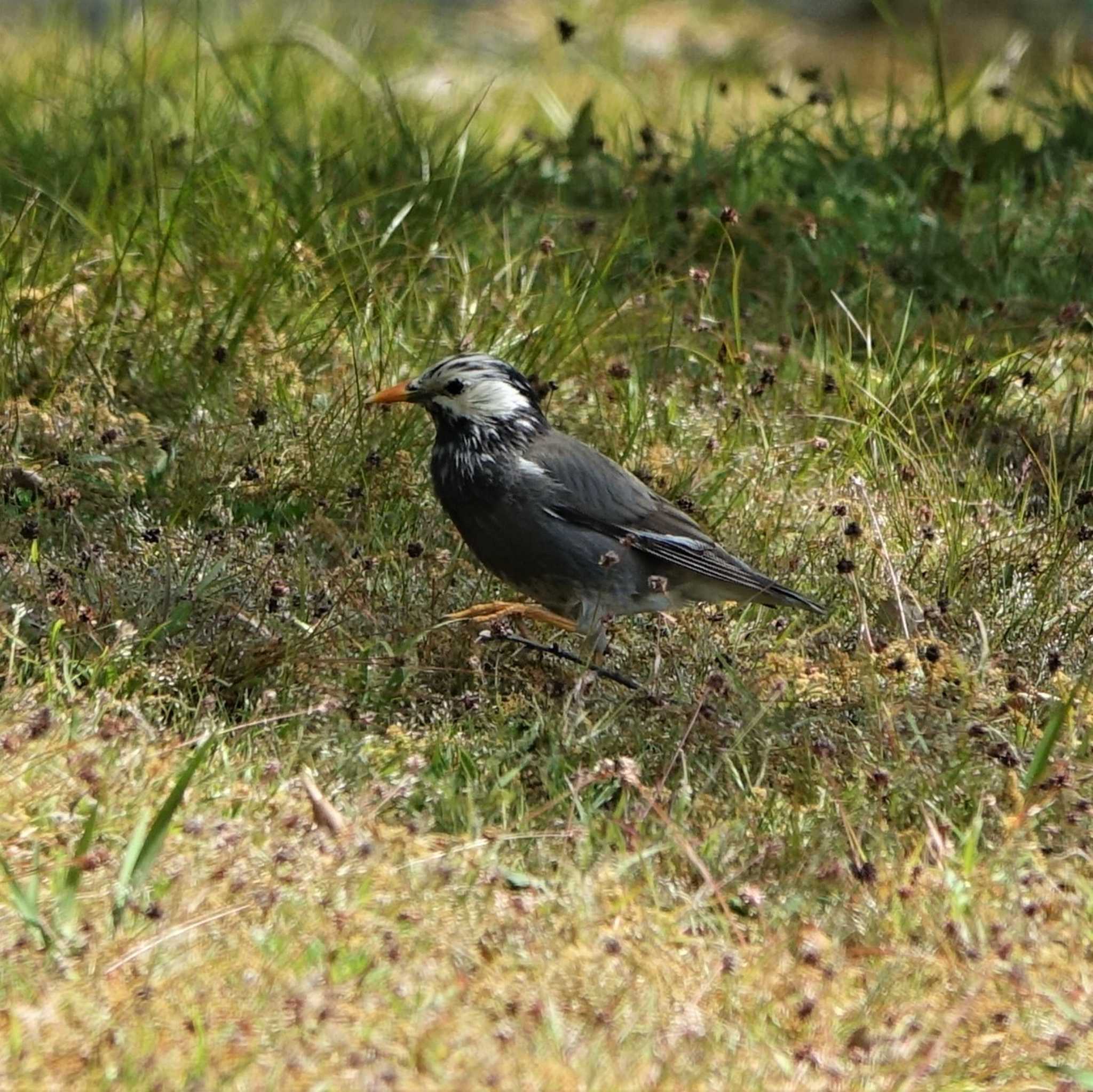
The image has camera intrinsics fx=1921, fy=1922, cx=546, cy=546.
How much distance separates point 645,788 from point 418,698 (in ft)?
2.92

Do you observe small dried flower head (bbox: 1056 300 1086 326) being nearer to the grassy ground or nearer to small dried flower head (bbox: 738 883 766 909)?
the grassy ground

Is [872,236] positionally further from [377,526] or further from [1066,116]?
[377,526]

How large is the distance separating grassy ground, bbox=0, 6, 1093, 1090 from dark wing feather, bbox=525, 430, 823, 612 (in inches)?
6.2

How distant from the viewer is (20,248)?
5.83m

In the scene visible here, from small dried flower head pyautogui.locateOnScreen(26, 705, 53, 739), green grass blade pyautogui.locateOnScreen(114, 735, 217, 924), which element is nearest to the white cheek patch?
small dried flower head pyautogui.locateOnScreen(26, 705, 53, 739)

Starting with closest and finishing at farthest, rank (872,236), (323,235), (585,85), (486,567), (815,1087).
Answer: (815,1087) → (486,567) → (323,235) → (872,236) → (585,85)

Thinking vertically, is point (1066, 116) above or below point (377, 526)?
above

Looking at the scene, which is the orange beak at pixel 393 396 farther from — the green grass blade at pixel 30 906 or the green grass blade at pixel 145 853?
the green grass blade at pixel 30 906

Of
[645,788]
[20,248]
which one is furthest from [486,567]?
[20,248]

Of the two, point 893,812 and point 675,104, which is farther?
point 675,104

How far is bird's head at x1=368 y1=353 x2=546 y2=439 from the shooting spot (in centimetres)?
536

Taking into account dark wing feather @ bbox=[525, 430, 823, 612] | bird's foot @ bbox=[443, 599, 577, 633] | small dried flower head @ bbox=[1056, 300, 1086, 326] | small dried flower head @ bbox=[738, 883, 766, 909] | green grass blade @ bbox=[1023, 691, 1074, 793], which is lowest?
bird's foot @ bbox=[443, 599, 577, 633]

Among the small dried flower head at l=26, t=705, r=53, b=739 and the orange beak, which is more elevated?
the orange beak

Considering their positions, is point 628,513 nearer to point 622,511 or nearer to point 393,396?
point 622,511
